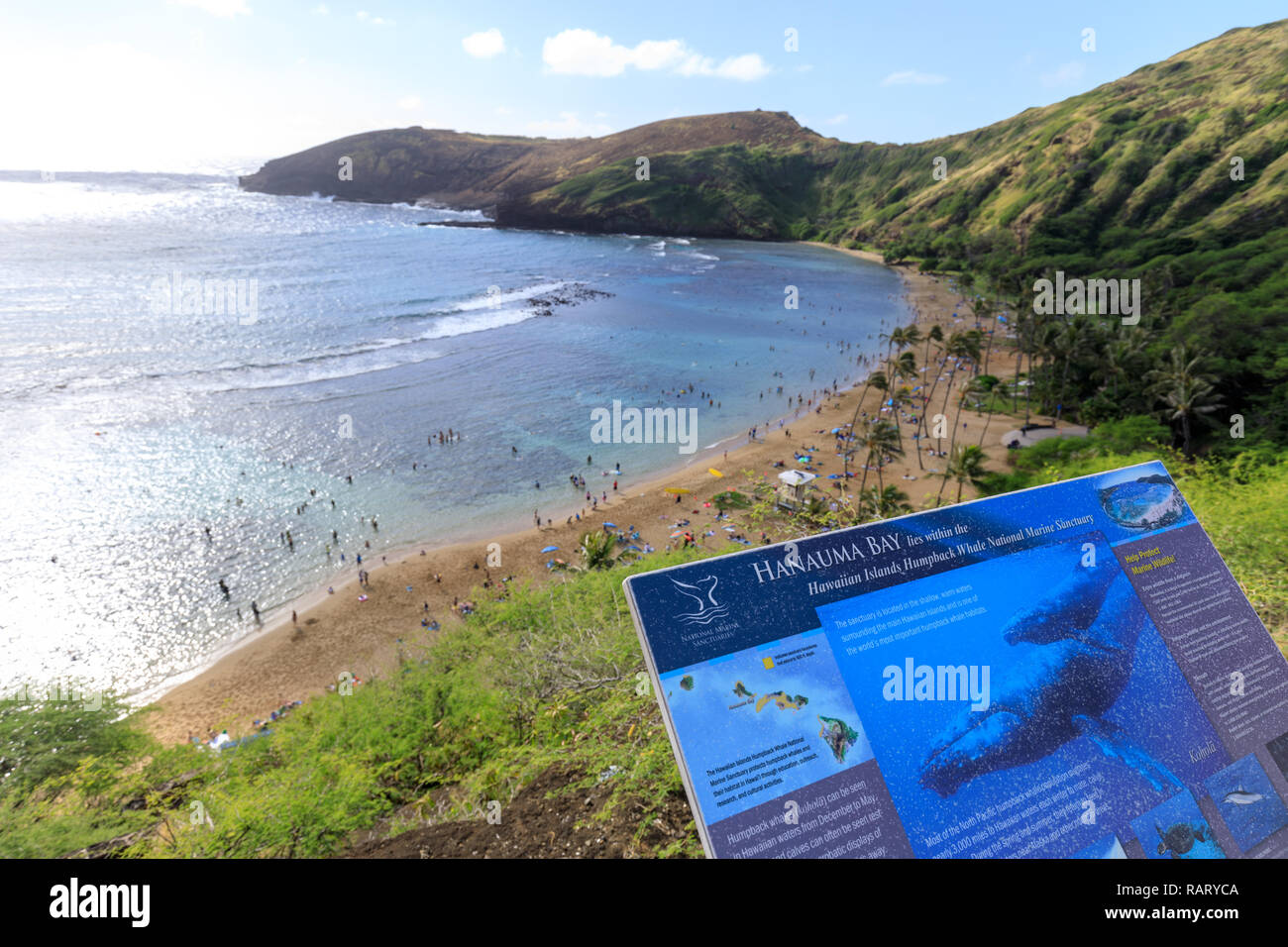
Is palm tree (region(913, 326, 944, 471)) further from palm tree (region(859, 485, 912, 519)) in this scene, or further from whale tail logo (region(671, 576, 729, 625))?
whale tail logo (region(671, 576, 729, 625))

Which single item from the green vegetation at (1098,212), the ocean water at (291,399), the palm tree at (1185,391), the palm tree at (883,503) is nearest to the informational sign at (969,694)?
the palm tree at (883,503)

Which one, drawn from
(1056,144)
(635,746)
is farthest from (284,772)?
(1056,144)

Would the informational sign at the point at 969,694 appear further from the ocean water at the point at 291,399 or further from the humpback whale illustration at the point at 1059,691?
the ocean water at the point at 291,399

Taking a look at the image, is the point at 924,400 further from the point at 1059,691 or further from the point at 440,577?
the point at 1059,691

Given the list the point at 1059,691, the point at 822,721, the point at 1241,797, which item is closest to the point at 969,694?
the point at 1059,691

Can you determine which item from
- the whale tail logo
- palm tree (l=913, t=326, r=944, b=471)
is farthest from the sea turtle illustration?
palm tree (l=913, t=326, r=944, b=471)
